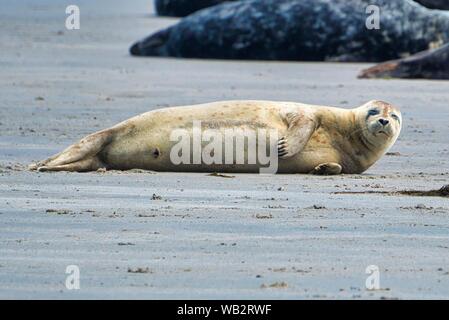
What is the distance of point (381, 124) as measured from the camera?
8.81m

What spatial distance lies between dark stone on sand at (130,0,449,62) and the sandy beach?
4.97 m

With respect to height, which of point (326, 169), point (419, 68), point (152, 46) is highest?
point (152, 46)

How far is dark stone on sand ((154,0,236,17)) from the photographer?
24.0 meters

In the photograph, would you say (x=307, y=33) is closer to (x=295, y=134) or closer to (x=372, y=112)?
(x=372, y=112)

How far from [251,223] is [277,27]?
11696 millimetres

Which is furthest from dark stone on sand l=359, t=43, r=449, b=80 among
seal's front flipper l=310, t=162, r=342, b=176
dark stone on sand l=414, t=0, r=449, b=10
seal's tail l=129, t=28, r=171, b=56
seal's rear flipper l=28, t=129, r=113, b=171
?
seal's rear flipper l=28, t=129, r=113, b=171

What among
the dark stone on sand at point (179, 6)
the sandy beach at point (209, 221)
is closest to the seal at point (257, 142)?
the sandy beach at point (209, 221)

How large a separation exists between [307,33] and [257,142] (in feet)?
31.0

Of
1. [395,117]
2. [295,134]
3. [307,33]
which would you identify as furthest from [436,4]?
[295,134]

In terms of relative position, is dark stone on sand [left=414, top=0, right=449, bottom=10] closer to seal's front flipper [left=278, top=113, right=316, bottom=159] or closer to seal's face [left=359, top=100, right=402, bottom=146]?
seal's face [left=359, top=100, right=402, bottom=146]

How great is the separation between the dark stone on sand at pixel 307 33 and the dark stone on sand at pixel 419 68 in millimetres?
2834

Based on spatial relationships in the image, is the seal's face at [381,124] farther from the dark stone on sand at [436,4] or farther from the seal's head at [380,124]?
the dark stone on sand at [436,4]

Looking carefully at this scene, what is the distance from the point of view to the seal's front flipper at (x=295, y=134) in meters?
8.62

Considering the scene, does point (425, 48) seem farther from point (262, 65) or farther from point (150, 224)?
point (150, 224)
